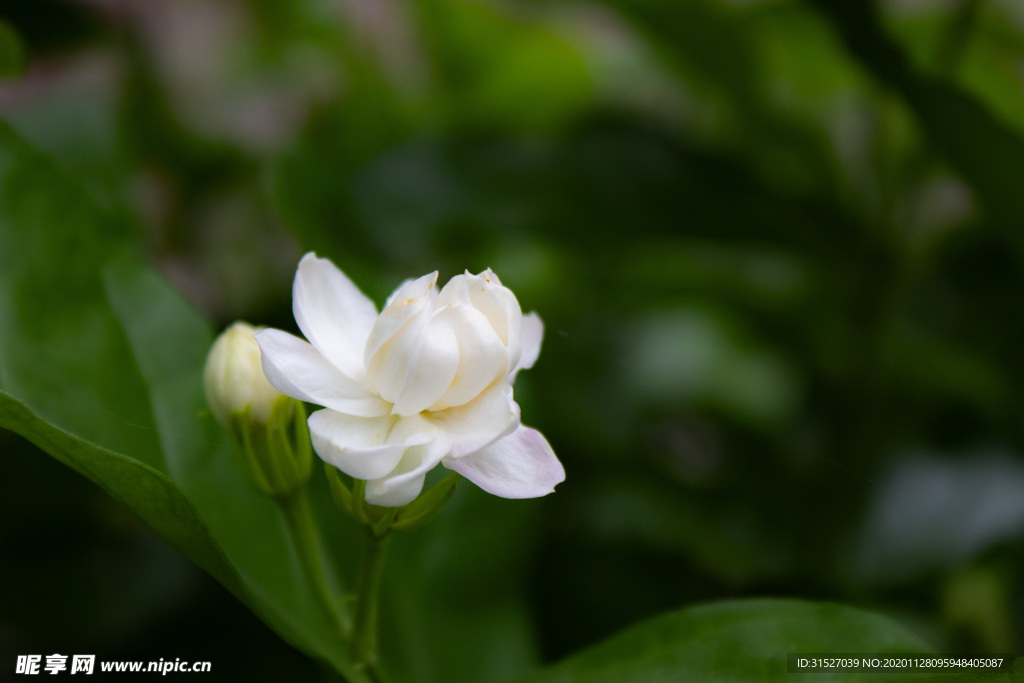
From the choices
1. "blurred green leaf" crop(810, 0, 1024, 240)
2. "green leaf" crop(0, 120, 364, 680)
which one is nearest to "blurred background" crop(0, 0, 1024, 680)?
"blurred green leaf" crop(810, 0, 1024, 240)

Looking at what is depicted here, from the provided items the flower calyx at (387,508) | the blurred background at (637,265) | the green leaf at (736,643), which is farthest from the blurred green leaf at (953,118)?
the flower calyx at (387,508)

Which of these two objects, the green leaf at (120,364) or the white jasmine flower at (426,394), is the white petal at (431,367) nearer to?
the white jasmine flower at (426,394)

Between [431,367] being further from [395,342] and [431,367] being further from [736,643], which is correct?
[736,643]

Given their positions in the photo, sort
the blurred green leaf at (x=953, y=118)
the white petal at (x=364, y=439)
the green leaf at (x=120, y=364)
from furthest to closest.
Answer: the blurred green leaf at (x=953, y=118) < the green leaf at (x=120, y=364) < the white petal at (x=364, y=439)

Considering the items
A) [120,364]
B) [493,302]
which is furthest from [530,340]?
Answer: [120,364]

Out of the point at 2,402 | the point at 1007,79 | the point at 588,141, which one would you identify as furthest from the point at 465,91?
the point at 2,402

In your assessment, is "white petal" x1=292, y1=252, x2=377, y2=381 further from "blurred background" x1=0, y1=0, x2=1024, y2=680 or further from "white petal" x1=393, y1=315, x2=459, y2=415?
"blurred background" x1=0, y1=0, x2=1024, y2=680

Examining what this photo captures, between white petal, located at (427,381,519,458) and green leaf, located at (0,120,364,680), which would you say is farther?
green leaf, located at (0,120,364,680)

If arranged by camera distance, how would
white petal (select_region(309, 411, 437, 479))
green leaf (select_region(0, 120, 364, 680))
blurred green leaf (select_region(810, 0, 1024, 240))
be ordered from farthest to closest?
blurred green leaf (select_region(810, 0, 1024, 240)) → green leaf (select_region(0, 120, 364, 680)) → white petal (select_region(309, 411, 437, 479))
